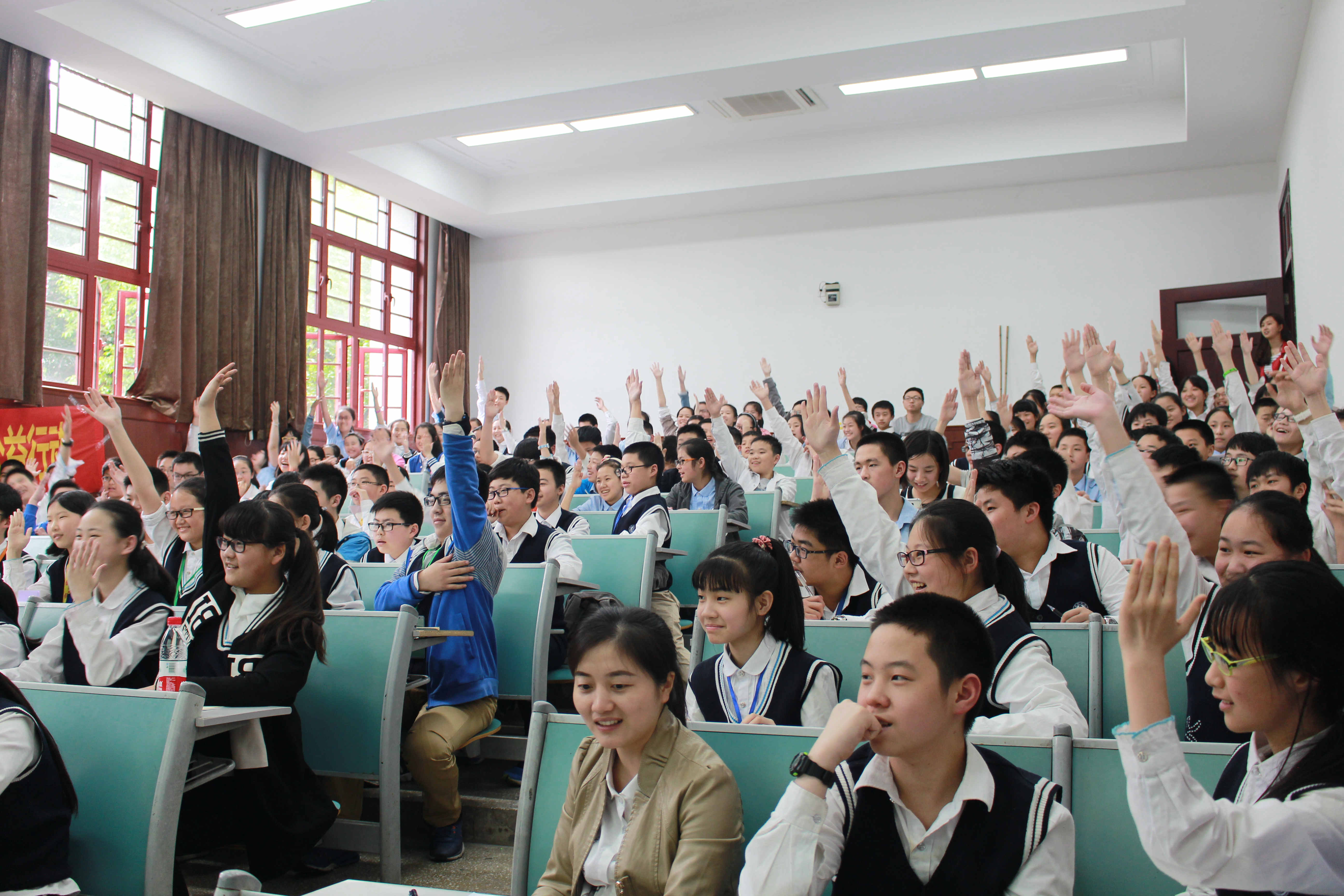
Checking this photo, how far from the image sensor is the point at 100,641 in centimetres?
230

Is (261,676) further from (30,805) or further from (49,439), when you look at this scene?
(49,439)

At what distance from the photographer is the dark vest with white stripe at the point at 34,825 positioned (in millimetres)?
1644

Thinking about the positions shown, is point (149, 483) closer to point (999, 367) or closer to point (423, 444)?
point (423, 444)

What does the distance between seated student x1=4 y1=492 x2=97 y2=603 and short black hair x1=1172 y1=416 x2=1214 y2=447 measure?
4219 millimetres

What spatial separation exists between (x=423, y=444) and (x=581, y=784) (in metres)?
5.56

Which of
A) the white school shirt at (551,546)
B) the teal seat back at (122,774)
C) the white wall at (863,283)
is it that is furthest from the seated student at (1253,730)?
the white wall at (863,283)

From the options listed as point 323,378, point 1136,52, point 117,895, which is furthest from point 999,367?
point 117,895

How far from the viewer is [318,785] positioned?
91.0 inches

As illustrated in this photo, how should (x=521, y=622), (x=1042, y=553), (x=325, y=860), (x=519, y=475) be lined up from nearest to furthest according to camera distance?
(x=1042, y=553)
(x=325, y=860)
(x=521, y=622)
(x=519, y=475)

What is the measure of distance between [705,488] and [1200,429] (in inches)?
89.2

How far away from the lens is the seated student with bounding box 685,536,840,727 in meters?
1.85

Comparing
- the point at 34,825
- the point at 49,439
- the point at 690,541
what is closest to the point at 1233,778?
the point at 34,825

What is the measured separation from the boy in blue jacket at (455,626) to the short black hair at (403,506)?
0.54 m

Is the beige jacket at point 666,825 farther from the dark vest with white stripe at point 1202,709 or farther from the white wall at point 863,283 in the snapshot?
the white wall at point 863,283
